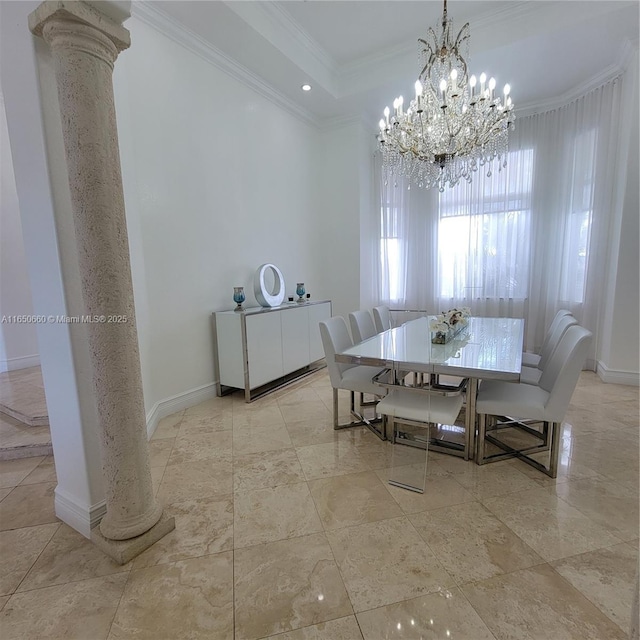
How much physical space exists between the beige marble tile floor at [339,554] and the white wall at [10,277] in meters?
2.31

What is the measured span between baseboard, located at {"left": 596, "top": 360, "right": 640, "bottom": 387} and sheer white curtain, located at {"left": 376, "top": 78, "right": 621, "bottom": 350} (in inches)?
23.6

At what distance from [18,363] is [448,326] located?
16.2 feet

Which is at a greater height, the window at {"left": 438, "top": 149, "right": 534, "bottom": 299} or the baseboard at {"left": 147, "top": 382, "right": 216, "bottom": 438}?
the window at {"left": 438, "top": 149, "right": 534, "bottom": 299}

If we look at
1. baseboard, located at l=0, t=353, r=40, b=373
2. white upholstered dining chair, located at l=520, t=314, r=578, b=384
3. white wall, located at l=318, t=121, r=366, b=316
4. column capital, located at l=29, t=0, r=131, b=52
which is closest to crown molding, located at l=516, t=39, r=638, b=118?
white wall, located at l=318, t=121, r=366, b=316

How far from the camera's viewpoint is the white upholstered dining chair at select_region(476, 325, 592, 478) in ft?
6.50

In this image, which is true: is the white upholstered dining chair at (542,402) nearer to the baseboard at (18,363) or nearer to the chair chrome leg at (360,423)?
the chair chrome leg at (360,423)

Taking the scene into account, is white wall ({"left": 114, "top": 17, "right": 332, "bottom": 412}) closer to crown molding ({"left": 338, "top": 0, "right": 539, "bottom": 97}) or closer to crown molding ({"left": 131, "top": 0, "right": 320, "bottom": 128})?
crown molding ({"left": 131, "top": 0, "right": 320, "bottom": 128})

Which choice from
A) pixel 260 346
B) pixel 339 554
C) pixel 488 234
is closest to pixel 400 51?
pixel 488 234

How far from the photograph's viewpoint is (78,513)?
1738mm

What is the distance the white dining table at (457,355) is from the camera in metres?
1.99

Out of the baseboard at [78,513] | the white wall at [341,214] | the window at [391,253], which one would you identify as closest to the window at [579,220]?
the window at [391,253]

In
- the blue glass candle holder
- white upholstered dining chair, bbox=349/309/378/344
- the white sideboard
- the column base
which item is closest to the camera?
the column base

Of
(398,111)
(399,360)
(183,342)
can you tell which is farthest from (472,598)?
(398,111)

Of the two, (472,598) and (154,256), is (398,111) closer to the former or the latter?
(154,256)
